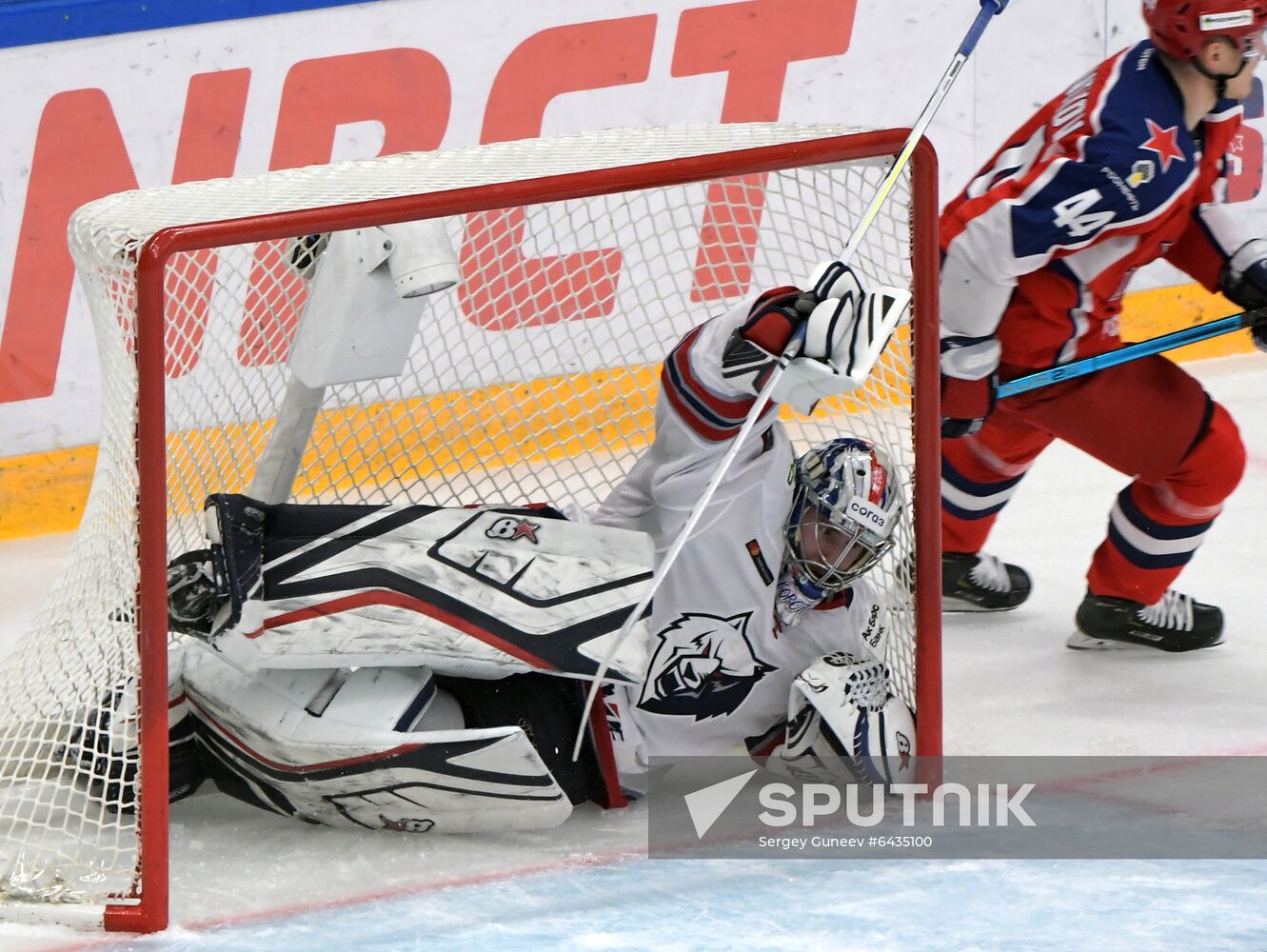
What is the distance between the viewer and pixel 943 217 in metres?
2.66

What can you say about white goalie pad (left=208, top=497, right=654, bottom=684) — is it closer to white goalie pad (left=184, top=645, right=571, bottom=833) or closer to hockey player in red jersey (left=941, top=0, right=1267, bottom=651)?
white goalie pad (left=184, top=645, right=571, bottom=833)

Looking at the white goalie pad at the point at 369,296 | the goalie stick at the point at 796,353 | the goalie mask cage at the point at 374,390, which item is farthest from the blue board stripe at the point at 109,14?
the goalie stick at the point at 796,353

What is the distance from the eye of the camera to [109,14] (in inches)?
142

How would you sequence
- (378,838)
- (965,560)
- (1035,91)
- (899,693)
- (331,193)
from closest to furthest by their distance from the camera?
1. (331,193)
2. (378,838)
3. (899,693)
4. (965,560)
5. (1035,91)

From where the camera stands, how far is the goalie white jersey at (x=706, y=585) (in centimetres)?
236

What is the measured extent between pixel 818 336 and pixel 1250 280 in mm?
1029

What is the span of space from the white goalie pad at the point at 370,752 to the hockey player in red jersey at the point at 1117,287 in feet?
3.10

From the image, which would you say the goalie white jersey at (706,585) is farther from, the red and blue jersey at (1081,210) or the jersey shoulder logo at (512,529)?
the red and blue jersey at (1081,210)

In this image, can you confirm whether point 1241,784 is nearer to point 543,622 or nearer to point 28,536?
point 543,622

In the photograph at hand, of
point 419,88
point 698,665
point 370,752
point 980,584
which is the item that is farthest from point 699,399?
point 419,88

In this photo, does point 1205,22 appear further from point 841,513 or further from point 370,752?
point 370,752

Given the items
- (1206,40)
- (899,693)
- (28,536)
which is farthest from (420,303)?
(28,536)

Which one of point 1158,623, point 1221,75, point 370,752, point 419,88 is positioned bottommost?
point 370,752

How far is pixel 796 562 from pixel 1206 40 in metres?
0.97
